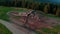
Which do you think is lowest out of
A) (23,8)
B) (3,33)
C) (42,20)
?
(3,33)

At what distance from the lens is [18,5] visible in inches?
83.7

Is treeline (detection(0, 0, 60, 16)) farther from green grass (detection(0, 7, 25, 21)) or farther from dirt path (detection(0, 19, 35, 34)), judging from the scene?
dirt path (detection(0, 19, 35, 34))

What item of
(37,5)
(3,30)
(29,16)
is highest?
(37,5)

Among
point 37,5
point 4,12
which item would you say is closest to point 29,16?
point 37,5

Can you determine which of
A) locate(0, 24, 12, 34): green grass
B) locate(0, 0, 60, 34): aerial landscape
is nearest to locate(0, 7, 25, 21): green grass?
locate(0, 0, 60, 34): aerial landscape

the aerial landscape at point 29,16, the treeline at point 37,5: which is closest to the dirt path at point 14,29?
the aerial landscape at point 29,16

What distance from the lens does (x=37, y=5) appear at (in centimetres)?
209

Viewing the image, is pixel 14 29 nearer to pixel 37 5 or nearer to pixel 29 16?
pixel 29 16

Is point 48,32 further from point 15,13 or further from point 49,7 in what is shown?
point 15,13

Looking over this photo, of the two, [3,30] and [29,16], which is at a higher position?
[29,16]

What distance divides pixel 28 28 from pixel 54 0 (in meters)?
0.47

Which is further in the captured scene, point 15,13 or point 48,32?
point 15,13

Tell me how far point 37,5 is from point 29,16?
0.57ft

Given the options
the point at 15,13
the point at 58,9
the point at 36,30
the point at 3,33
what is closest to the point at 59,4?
the point at 58,9
